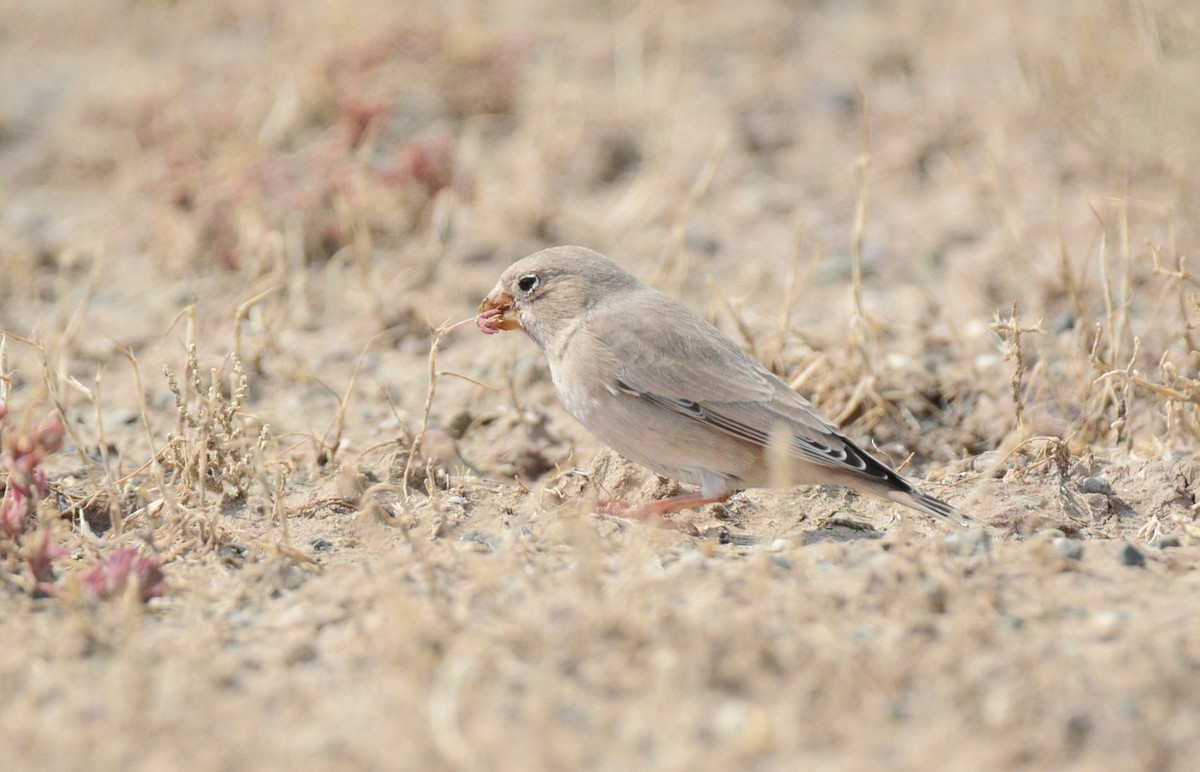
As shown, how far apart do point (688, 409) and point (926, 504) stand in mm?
850

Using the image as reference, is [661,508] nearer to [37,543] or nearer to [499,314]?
[499,314]

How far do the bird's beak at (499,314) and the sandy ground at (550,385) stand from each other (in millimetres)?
226

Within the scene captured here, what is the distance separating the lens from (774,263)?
6.77 m

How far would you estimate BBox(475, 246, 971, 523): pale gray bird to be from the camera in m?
4.43

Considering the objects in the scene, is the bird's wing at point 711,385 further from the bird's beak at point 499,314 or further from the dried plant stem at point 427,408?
the dried plant stem at point 427,408

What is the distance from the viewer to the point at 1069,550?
3.95m

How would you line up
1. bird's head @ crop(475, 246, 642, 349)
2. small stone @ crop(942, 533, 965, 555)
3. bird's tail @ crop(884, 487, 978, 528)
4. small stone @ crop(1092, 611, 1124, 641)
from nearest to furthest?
small stone @ crop(1092, 611, 1124, 641), small stone @ crop(942, 533, 965, 555), bird's tail @ crop(884, 487, 978, 528), bird's head @ crop(475, 246, 642, 349)

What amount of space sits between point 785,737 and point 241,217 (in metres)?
4.63

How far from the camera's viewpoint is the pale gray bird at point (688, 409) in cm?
443

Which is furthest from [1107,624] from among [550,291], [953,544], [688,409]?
[550,291]

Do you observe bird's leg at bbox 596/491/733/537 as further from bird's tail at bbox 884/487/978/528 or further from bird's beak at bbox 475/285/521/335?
bird's beak at bbox 475/285/521/335

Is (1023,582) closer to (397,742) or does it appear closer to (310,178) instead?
(397,742)

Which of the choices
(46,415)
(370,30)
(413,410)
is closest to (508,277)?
(413,410)

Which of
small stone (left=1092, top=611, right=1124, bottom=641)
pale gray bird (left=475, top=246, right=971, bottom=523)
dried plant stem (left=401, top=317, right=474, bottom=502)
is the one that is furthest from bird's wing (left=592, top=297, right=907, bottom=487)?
small stone (left=1092, top=611, right=1124, bottom=641)
